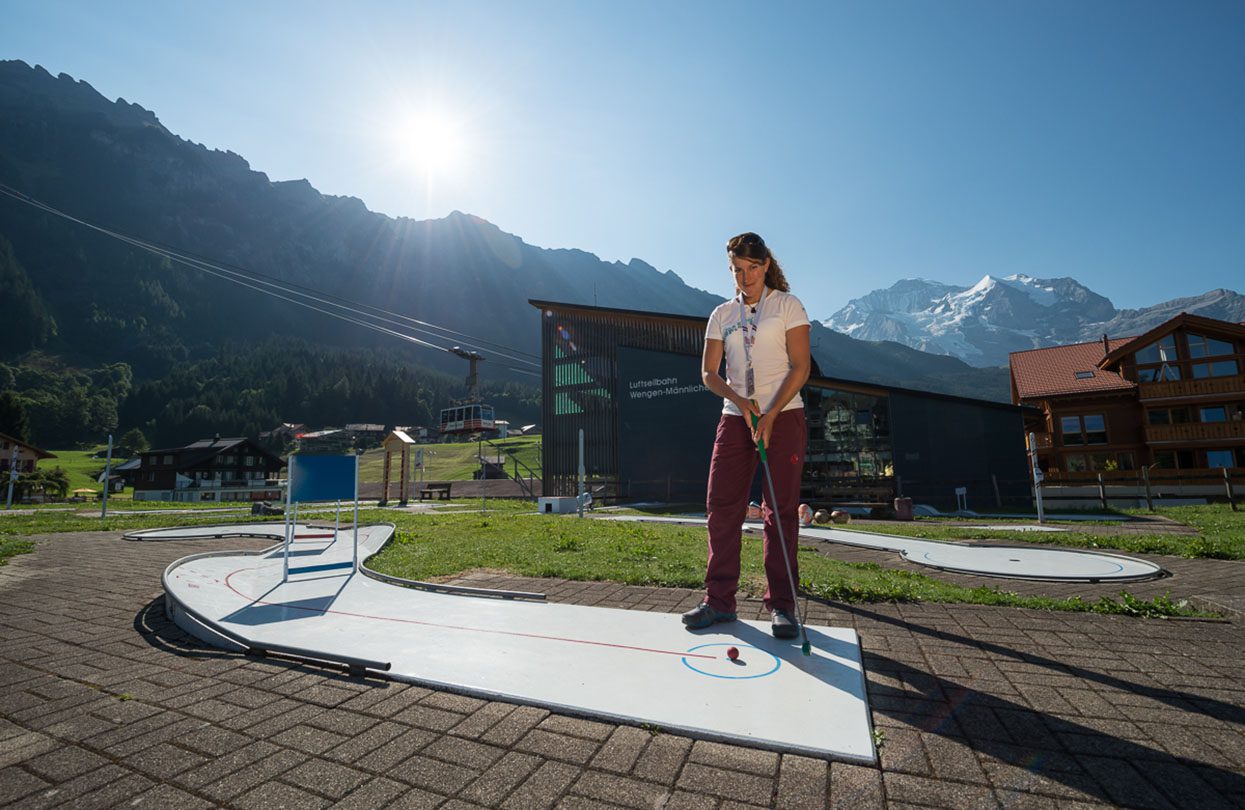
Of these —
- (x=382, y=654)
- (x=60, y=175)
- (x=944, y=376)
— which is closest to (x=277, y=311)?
(x=60, y=175)

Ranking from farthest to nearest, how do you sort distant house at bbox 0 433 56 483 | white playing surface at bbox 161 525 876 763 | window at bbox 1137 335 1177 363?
1. distant house at bbox 0 433 56 483
2. window at bbox 1137 335 1177 363
3. white playing surface at bbox 161 525 876 763

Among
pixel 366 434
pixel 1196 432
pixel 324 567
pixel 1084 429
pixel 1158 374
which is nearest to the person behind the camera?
pixel 324 567

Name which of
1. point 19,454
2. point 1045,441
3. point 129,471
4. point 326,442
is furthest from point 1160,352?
point 326,442

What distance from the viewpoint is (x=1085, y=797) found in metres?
1.44

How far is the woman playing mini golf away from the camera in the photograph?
125 inches

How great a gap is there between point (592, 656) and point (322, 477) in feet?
13.3

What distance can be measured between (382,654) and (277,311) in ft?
657

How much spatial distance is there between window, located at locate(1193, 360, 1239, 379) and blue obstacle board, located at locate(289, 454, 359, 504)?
3506cm

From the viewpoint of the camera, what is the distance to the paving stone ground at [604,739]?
149cm

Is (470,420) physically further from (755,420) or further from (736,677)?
(736,677)

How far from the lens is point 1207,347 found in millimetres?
25031

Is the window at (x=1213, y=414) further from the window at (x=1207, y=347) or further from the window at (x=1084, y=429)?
the window at (x=1084, y=429)

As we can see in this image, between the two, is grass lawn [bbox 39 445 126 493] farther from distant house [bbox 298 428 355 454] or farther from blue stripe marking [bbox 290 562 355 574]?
blue stripe marking [bbox 290 562 355 574]

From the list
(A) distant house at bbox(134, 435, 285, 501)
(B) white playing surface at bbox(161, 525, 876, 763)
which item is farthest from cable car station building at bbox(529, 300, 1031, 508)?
(A) distant house at bbox(134, 435, 285, 501)
